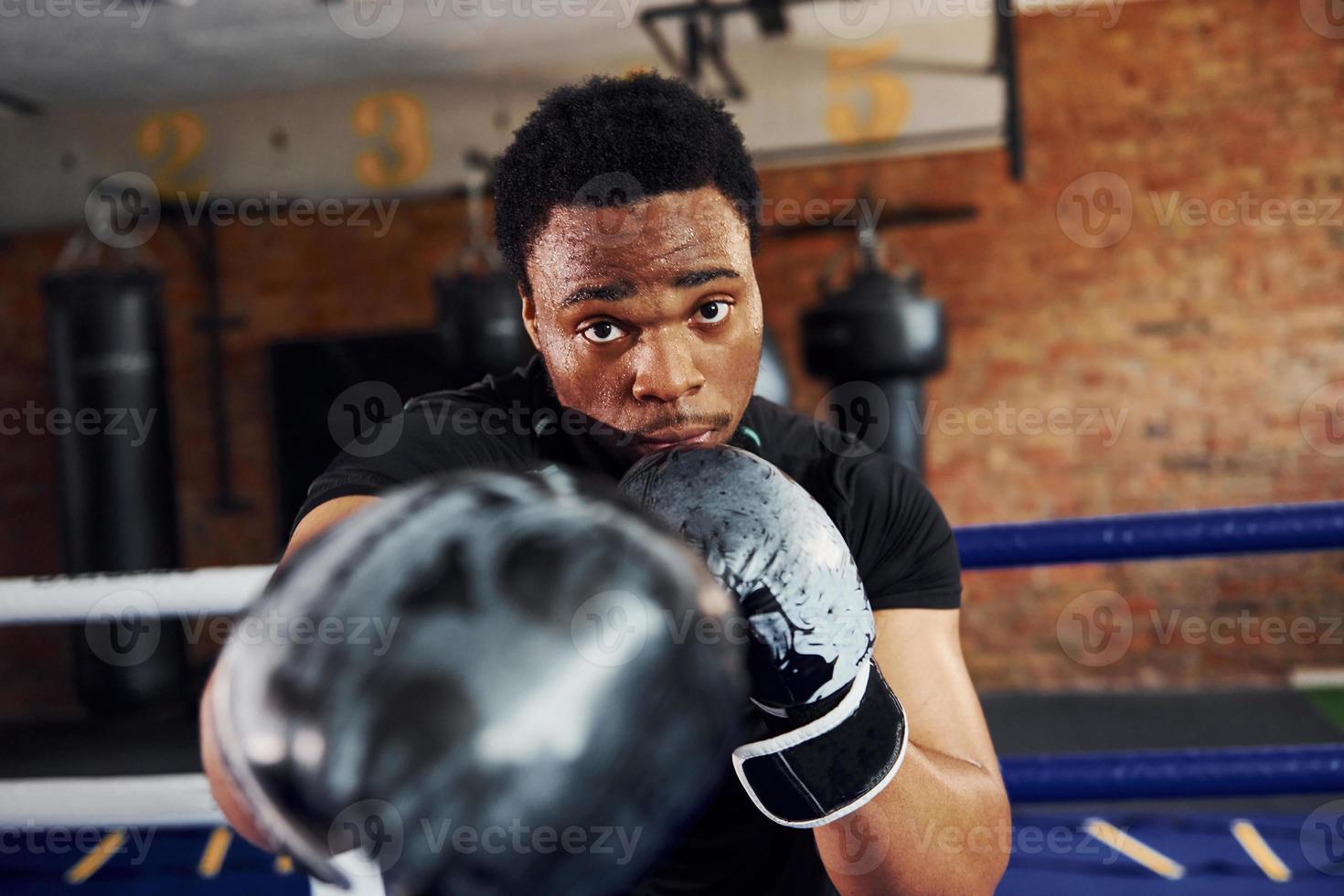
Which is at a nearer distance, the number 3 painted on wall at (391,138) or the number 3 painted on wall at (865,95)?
the number 3 painted on wall at (865,95)

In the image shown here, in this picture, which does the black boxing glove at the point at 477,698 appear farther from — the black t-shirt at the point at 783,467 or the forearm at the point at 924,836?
the black t-shirt at the point at 783,467

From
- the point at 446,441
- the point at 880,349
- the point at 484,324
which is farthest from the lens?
the point at 484,324

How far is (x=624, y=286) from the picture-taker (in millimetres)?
847

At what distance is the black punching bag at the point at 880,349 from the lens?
348 cm

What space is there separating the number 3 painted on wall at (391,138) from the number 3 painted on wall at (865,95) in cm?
189

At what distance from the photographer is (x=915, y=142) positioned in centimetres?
439

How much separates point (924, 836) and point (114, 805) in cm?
105

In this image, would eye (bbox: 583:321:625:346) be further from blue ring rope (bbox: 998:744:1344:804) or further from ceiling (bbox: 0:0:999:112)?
ceiling (bbox: 0:0:999:112)

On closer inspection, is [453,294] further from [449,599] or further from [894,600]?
[449,599]

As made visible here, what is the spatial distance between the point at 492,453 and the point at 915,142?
3.84 meters

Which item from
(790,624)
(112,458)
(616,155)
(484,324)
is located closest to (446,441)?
(616,155)

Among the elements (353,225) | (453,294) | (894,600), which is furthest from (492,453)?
(353,225)

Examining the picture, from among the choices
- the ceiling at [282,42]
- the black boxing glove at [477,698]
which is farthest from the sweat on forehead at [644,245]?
the ceiling at [282,42]

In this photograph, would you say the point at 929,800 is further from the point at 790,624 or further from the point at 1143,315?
the point at 1143,315
